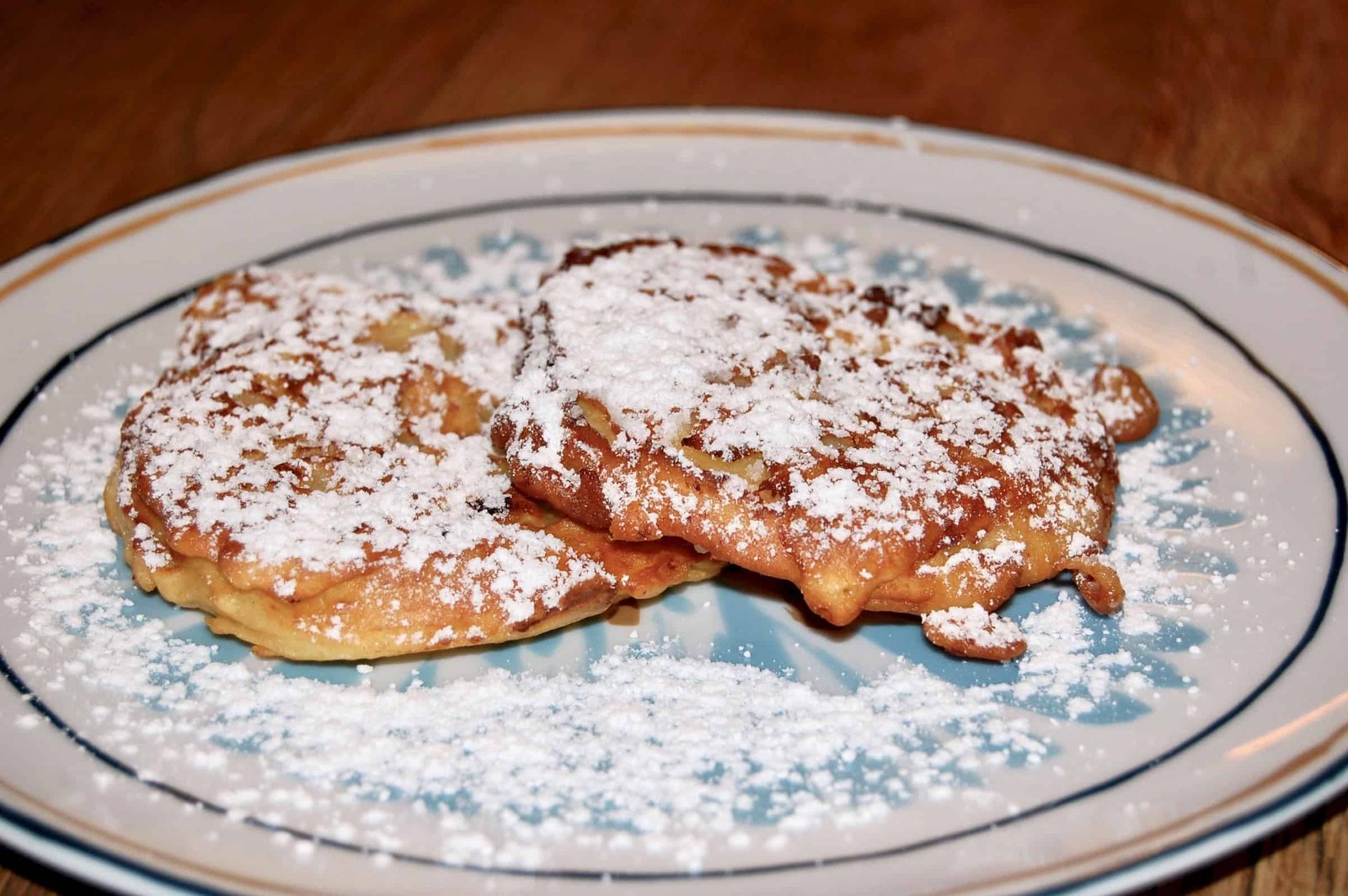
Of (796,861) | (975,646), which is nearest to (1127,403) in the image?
(975,646)

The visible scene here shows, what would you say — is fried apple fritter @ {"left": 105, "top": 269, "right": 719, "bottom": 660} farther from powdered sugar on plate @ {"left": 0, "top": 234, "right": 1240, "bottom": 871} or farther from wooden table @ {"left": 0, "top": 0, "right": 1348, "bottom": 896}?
wooden table @ {"left": 0, "top": 0, "right": 1348, "bottom": 896}

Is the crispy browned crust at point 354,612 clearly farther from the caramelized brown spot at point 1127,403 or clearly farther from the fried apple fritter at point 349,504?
the caramelized brown spot at point 1127,403

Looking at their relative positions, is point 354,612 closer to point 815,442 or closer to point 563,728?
point 563,728

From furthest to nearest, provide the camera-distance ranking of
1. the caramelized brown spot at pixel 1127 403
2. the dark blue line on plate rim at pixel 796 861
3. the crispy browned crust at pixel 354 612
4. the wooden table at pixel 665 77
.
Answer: the wooden table at pixel 665 77, the caramelized brown spot at pixel 1127 403, the crispy browned crust at pixel 354 612, the dark blue line on plate rim at pixel 796 861

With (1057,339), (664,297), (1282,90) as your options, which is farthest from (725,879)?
(1282,90)

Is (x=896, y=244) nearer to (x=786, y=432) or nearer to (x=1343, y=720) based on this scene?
(x=786, y=432)

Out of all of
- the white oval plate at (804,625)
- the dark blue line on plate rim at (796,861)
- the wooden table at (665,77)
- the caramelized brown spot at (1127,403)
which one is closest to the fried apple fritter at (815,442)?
the caramelized brown spot at (1127,403)
